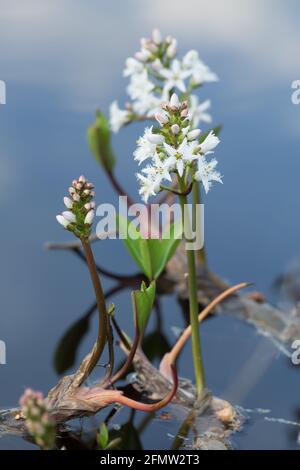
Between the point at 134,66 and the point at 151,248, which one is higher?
the point at 134,66

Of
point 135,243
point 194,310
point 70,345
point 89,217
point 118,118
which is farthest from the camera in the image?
point 118,118

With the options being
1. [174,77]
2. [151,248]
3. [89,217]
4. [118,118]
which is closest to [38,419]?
[89,217]

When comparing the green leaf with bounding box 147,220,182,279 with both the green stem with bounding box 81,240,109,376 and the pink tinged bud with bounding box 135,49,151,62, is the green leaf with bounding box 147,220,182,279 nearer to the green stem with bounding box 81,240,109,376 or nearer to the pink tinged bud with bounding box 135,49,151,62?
the green stem with bounding box 81,240,109,376

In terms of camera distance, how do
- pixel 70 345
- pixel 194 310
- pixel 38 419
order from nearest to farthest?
pixel 38 419
pixel 194 310
pixel 70 345

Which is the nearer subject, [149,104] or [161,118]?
[161,118]

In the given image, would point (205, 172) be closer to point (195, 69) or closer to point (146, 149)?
point (146, 149)

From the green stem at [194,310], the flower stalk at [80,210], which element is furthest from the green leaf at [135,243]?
the flower stalk at [80,210]

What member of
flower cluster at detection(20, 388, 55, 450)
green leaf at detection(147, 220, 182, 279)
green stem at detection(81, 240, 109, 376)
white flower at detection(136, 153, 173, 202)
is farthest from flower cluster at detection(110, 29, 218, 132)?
flower cluster at detection(20, 388, 55, 450)
